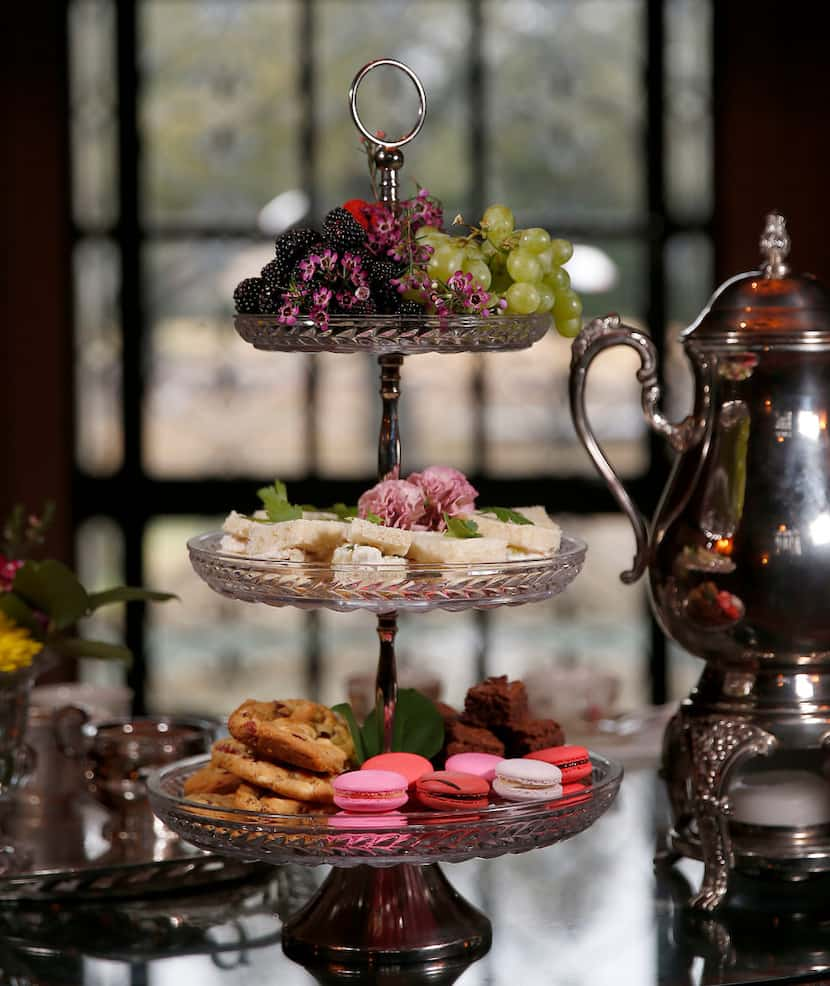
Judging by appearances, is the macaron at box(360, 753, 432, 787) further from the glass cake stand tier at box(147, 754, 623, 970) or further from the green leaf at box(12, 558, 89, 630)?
the green leaf at box(12, 558, 89, 630)

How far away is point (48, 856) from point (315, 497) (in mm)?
2862

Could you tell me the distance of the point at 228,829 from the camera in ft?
3.65

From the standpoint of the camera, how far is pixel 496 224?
1.25 metres

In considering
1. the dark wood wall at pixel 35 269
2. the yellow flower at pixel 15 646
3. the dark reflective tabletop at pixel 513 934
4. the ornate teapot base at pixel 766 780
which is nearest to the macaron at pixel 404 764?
the dark reflective tabletop at pixel 513 934

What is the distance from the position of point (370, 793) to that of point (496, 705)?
191 mm

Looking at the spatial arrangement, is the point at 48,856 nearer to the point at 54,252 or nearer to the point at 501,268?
the point at 501,268

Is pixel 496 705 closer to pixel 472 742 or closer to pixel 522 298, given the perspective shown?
pixel 472 742

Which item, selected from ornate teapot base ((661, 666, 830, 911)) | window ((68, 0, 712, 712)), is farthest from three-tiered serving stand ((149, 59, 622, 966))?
window ((68, 0, 712, 712))

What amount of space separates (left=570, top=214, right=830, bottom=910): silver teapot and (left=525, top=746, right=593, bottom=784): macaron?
0.59 feet

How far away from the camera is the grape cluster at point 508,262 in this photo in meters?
1.21

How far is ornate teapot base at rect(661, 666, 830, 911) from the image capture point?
1.32m

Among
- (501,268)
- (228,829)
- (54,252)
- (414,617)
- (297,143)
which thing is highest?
(297,143)

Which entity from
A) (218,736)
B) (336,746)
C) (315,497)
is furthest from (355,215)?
(315,497)

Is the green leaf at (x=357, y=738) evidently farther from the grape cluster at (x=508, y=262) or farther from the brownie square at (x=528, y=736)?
the grape cluster at (x=508, y=262)
